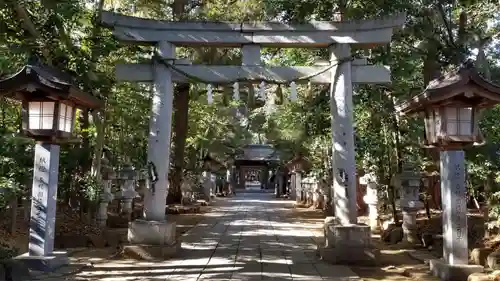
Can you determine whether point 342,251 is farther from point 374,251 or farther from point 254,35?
point 254,35

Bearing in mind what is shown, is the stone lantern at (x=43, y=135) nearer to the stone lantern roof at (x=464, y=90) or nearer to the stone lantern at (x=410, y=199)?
the stone lantern roof at (x=464, y=90)

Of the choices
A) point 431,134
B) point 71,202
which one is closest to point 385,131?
point 431,134

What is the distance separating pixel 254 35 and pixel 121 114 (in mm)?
5273

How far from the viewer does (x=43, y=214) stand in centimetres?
687

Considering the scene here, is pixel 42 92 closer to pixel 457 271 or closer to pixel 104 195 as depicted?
pixel 104 195

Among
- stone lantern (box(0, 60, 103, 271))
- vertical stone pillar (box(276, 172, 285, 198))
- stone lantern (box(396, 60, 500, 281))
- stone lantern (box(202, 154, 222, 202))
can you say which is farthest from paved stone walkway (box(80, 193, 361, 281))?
vertical stone pillar (box(276, 172, 285, 198))

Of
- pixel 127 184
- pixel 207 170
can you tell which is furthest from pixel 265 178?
pixel 127 184

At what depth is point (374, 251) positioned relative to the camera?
852 centimetres

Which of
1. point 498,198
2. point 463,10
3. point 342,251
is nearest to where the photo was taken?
point 498,198

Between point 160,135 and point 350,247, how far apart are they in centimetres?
411

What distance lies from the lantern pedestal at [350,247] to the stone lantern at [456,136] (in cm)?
165

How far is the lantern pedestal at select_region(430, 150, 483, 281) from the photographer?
649cm

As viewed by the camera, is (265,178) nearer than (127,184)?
No

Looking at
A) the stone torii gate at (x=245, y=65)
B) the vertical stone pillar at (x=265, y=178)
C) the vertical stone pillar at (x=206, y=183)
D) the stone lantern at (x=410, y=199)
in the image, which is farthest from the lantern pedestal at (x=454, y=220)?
the vertical stone pillar at (x=265, y=178)
